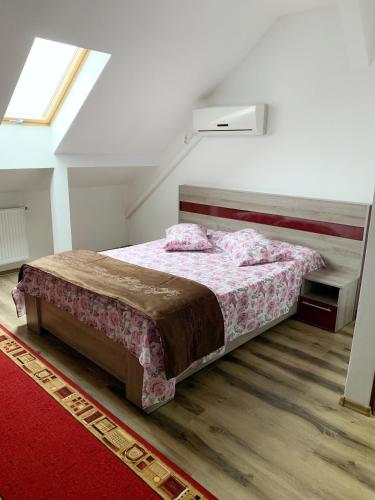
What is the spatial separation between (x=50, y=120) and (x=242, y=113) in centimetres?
187

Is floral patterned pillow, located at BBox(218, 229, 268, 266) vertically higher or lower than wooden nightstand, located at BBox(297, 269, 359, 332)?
higher

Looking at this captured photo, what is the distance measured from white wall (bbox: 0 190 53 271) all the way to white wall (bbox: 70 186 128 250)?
0.37m

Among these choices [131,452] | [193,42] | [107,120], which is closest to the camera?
[131,452]

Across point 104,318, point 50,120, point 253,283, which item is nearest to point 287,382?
point 253,283

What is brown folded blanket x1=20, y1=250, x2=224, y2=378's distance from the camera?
85.5 inches

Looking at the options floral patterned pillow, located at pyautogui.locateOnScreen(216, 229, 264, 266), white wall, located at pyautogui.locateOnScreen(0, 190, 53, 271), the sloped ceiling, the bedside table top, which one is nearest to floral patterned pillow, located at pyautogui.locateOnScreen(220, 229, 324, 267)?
floral patterned pillow, located at pyautogui.locateOnScreen(216, 229, 264, 266)

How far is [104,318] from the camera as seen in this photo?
7.99ft

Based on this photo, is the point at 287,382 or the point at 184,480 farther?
the point at 287,382

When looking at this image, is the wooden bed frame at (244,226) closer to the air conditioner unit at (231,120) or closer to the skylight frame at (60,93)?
the air conditioner unit at (231,120)

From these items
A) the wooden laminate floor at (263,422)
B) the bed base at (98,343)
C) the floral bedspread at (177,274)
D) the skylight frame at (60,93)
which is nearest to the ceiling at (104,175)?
the skylight frame at (60,93)

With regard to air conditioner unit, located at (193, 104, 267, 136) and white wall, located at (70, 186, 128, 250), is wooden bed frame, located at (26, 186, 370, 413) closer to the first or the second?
air conditioner unit, located at (193, 104, 267, 136)

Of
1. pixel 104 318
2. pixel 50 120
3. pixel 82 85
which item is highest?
pixel 82 85

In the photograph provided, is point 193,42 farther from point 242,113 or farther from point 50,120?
point 50,120

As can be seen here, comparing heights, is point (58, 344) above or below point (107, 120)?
below
